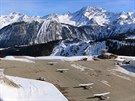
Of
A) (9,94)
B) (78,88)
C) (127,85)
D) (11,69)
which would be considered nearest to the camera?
(9,94)

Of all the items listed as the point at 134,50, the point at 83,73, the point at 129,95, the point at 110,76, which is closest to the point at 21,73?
the point at 83,73

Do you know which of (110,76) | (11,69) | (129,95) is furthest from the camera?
(11,69)

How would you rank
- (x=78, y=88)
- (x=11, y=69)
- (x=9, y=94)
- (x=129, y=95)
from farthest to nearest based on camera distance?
(x=11, y=69)
(x=78, y=88)
(x=129, y=95)
(x=9, y=94)

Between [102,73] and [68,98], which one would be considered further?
[102,73]

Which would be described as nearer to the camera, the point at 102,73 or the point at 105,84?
the point at 105,84

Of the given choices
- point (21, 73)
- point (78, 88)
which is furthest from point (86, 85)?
point (21, 73)

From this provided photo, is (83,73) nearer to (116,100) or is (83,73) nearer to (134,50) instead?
(116,100)
